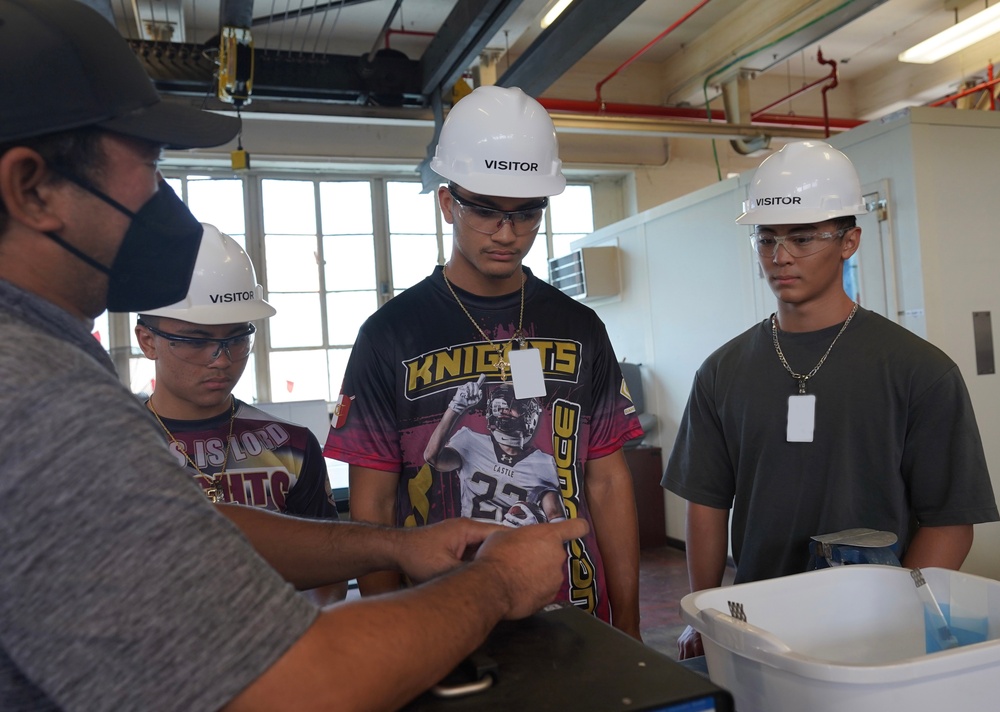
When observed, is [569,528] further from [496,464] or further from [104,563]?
[496,464]

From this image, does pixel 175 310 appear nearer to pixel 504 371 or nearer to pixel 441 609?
pixel 504 371

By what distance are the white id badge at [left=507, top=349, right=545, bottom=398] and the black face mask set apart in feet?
2.39

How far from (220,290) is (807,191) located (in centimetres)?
139

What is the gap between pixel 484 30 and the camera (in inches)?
128

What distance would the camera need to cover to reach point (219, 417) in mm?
1846

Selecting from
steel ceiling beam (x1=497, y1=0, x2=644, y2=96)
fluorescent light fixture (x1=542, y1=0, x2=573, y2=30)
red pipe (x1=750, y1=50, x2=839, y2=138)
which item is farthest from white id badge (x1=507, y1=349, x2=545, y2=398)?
red pipe (x1=750, y1=50, x2=839, y2=138)

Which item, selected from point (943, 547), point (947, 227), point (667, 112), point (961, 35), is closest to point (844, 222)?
point (943, 547)

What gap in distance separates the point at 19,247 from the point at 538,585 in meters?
0.60

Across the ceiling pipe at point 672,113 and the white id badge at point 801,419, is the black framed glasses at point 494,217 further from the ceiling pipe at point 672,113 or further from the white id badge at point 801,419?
the ceiling pipe at point 672,113

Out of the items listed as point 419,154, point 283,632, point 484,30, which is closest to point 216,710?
point 283,632

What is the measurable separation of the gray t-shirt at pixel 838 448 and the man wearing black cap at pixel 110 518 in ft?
3.28

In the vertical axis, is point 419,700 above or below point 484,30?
below

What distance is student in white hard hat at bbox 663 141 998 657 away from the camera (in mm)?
1547

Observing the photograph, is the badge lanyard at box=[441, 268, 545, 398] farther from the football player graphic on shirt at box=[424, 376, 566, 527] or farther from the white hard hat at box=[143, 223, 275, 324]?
the white hard hat at box=[143, 223, 275, 324]
